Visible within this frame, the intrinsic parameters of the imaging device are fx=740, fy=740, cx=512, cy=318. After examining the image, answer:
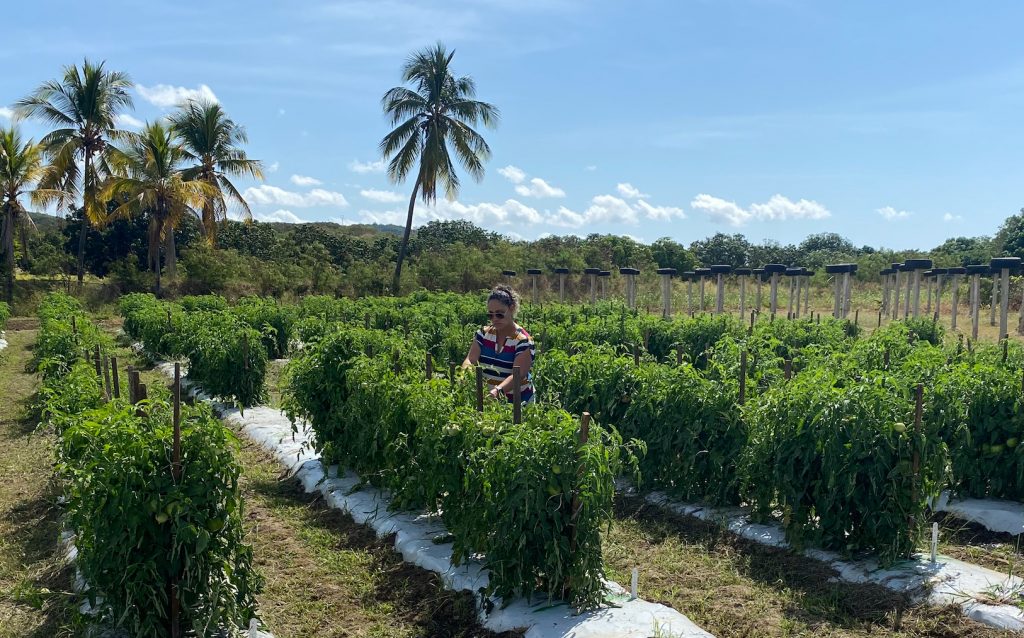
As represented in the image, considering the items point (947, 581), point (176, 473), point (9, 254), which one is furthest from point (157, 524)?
point (9, 254)

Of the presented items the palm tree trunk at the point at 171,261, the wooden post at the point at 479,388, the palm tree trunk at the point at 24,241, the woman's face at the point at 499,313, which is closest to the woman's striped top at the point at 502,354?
the woman's face at the point at 499,313

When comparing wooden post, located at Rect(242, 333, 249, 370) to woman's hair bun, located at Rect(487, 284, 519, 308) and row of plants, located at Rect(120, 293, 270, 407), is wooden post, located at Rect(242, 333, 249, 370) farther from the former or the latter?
woman's hair bun, located at Rect(487, 284, 519, 308)

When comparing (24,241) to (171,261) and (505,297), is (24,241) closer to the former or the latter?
(171,261)

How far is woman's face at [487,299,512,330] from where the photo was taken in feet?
18.1

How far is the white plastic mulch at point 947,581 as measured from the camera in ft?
A: 13.2

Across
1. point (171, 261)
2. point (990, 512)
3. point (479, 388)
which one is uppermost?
point (171, 261)

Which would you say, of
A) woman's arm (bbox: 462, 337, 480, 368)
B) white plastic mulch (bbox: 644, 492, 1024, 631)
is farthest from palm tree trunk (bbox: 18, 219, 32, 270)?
white plastic mulch (bbox: 644, 492, 1024, 631)

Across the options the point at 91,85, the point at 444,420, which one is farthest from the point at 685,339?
the point at 91,85

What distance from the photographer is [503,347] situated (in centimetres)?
569

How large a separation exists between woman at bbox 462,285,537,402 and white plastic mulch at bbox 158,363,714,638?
3.82 ft

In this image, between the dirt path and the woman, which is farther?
the woman

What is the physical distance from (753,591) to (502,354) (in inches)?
94.3

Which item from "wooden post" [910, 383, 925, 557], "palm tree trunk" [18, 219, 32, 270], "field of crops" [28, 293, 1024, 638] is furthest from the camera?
"palm tree trunk" [18, 219, 32, 270]

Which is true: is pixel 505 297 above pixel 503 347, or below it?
above
